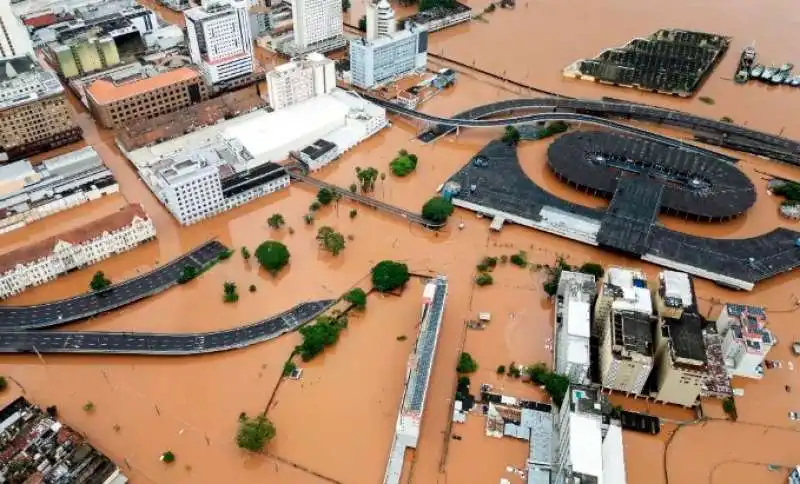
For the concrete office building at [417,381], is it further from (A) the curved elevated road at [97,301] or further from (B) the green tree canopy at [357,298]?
(A) the curved elevated road at [97,301]

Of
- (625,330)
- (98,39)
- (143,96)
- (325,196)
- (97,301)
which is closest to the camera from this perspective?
(625,330)

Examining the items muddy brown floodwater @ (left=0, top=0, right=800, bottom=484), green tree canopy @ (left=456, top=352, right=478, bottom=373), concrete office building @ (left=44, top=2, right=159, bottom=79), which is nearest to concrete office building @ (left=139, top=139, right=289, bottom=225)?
muddy brown floodwater @ (left=0, top=0, right=800, bottom=484)

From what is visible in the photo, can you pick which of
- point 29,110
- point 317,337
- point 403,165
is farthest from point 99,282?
point 403,165

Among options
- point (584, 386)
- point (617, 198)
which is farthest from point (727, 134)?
point (584, 386)

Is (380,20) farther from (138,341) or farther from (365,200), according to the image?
(138,341)

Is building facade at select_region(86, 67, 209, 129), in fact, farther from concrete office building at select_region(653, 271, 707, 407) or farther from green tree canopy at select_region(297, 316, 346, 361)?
concrete office building at select_region(653, 271, 707, 407)

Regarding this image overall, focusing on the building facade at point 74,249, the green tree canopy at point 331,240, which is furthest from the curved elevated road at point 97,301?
the green tree canopy at point 331,240
